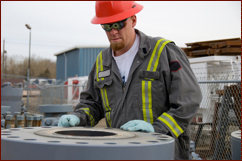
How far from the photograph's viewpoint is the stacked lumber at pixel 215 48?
32.3ft

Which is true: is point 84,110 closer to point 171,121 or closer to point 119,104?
point 119,104

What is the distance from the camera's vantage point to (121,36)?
3012 millimetres

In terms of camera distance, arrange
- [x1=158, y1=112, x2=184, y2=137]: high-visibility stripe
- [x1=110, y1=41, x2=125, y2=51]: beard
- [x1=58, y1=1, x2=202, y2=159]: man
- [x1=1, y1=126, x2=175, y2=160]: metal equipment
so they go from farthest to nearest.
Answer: [x1=110, y1=41, x2=125, y2=51]: beard < [x1=58, y1=1, x2=202, y2=159]: man < [x1=158, y1=112, x2=184, y2=137]: high-visibility stripe < [x1=1, y1=126, x2=175, y2=160]: metal equipment

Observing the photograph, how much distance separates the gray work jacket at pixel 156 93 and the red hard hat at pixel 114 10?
12.9 inches

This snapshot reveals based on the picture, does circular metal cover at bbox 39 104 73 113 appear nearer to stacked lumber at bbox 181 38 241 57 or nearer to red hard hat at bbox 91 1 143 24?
red hard hat at bbox 91 1 143 24

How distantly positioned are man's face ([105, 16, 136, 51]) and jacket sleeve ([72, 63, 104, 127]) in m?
0.61

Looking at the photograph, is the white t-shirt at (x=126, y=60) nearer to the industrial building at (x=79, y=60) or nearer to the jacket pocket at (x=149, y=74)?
the jacket pocket at (x=149, y=74)

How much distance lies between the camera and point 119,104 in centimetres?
301

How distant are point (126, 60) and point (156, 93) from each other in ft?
1.82

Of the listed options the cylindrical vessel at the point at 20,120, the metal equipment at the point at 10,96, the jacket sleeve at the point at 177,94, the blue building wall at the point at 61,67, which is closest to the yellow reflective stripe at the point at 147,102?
the jacket sleeve at the point at 177,94

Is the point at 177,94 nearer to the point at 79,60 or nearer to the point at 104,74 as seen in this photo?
the point at 104,74

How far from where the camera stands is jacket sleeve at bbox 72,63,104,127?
3.19m

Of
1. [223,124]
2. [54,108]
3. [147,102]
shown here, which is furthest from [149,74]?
[223,124]

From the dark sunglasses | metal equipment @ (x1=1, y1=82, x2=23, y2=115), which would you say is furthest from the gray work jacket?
metal equipment @ (x1=1, y1=82, x2=23, y2=115)
